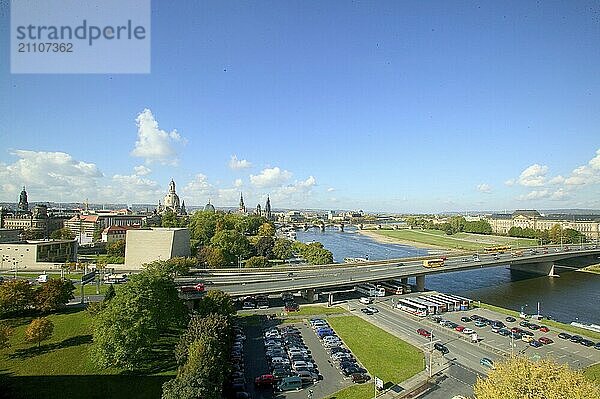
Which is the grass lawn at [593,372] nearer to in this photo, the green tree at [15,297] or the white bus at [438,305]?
the white bus at [438,305]

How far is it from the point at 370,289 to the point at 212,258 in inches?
664

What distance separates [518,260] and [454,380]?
3153 centimetres

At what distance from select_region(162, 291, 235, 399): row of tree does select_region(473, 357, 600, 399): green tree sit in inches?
302

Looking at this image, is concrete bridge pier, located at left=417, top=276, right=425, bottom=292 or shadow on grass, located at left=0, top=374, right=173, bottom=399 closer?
shadow on grass, located at left=0, top=374, right=173, bottom=399

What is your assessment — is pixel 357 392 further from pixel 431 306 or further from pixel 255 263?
pixel 255 263

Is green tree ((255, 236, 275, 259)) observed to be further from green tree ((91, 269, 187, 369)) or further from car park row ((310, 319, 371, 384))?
green tree ((91, 269, 187, 369))

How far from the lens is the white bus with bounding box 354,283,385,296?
29578 mm

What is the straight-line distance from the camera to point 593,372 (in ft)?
52.9

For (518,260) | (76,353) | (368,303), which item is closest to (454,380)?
(368,303)

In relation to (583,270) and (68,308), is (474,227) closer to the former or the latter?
(583,270)

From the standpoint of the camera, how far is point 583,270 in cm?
4809

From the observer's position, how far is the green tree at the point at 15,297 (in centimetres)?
2016

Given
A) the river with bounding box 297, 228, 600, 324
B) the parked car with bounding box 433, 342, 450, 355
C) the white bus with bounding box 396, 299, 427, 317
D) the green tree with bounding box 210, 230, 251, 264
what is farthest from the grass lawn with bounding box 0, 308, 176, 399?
the river with bounding box 297, 228, 600, 324

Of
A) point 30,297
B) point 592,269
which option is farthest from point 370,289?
point 592,269
